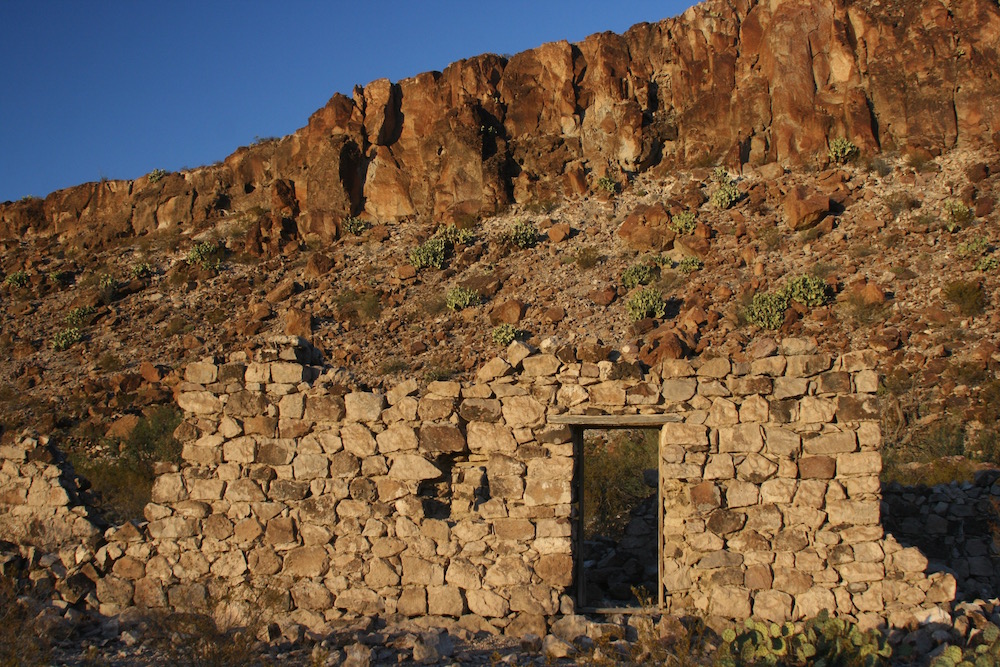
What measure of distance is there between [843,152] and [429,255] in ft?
38.3

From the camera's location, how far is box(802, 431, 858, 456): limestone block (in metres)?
7.19

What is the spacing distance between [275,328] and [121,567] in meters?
14.7

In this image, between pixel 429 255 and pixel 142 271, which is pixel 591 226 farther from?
pixel 142 271

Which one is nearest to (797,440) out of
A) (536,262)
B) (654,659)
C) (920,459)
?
(654,659)

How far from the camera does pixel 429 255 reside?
931 inches

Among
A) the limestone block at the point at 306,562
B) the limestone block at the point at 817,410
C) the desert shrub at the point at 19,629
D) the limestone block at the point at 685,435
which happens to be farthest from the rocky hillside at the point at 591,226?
the desert shrub at the point at 19,629

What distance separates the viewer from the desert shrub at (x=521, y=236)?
76.3 ft

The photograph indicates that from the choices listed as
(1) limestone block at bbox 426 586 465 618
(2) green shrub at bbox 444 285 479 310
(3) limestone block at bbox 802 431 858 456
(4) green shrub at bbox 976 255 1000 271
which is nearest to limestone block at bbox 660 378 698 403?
(3) limestone block at bbox 802 431 858 456

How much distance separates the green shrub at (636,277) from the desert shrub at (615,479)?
5.38 metres

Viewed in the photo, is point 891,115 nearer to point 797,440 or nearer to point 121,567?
point 797,440

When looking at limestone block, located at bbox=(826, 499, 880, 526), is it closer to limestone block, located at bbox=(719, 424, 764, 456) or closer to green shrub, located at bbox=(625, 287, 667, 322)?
limestone block, located at bbox=(719, 424, 764, 456)

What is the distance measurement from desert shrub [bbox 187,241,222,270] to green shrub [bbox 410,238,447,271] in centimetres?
642

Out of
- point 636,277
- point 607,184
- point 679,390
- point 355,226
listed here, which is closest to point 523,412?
point 679,390

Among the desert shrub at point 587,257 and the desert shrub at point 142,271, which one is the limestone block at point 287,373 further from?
the desert shrub at point 142,271
